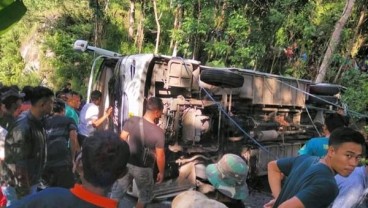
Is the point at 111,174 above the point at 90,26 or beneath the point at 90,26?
beneath

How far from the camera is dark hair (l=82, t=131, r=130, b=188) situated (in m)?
2.05

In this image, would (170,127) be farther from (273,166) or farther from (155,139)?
(273,166)

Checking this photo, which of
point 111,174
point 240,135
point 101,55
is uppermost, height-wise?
point 101,55

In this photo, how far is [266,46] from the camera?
1477cm

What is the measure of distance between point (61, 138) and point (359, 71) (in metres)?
10.6

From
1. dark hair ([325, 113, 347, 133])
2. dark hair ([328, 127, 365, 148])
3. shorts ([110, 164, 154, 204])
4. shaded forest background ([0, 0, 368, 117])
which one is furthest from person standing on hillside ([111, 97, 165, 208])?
shaded forest background ([0, 0, 368, 117])

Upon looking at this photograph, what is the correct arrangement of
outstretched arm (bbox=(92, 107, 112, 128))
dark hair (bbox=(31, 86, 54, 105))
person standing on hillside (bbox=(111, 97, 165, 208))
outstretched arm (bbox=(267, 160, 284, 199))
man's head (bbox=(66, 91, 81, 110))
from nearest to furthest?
outstretched arm (bbox=(267, 160, 284, 199))
dark hair (bbox=(31, 86, 54, 105))
person standing on hillside (bbox=(111, 97, 165, 208))
outstretched arm (bbox=(92, 107, 112, 128))
man's head (bbox=(66, 91, 81, 110))

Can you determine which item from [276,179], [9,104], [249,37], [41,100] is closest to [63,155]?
[9,104]

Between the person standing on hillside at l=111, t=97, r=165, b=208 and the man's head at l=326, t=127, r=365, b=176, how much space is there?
3.15m

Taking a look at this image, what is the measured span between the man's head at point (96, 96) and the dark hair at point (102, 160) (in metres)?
6.05

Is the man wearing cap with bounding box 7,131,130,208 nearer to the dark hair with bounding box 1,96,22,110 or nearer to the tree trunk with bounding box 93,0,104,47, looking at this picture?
the dark hair with bounding box 1,96,22,110

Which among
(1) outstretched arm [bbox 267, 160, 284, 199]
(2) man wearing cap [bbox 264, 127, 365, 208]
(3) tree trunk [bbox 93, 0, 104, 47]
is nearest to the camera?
(2) man wearing cap [bbox 264, 127, 365, 208]

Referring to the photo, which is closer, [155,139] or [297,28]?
[155,139]

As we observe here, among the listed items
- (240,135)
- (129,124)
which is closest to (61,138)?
(129,124)
